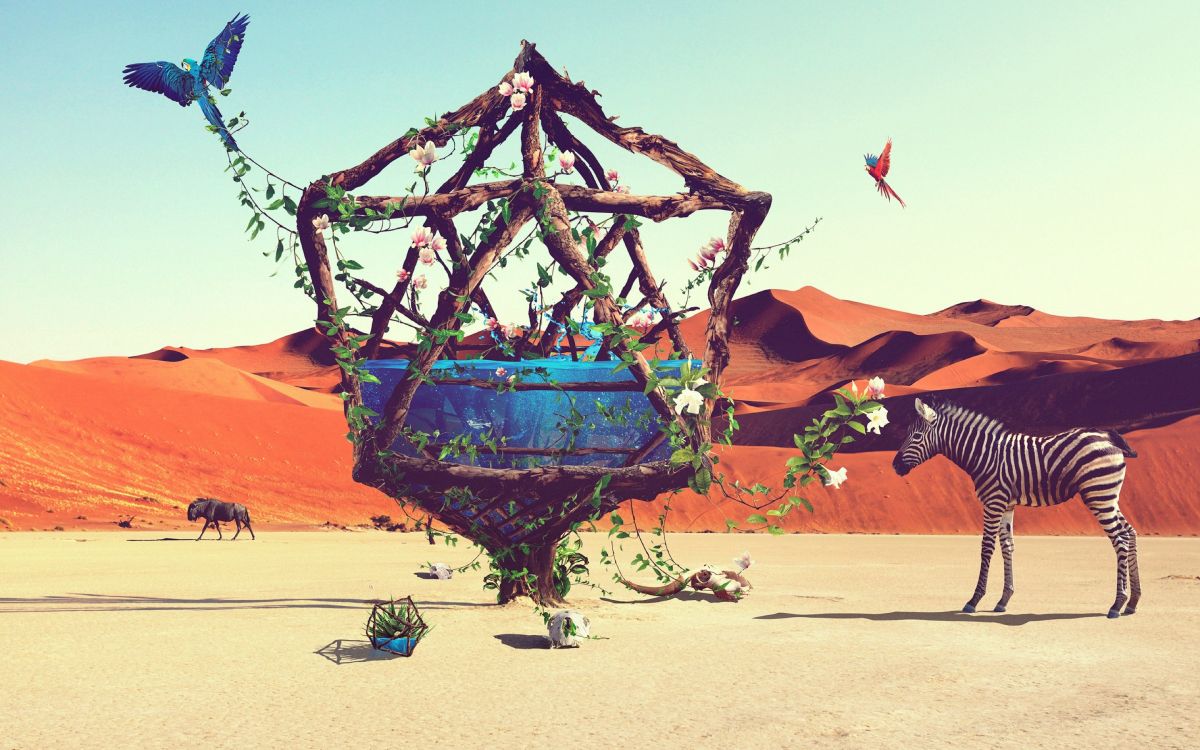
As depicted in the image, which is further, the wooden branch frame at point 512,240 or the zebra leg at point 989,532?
the zebra leg at point 989,532

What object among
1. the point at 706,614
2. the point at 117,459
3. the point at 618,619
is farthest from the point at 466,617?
the point at 117,459

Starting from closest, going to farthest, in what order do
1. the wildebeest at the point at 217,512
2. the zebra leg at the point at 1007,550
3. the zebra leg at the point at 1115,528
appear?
the zebra leg at the point at 1115,528
the zebra leg at the point at 1007,550
the wildebeest at the point at 217,512

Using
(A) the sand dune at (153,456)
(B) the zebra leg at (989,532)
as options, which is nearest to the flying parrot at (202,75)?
(B) the zebra leg at (989,532)

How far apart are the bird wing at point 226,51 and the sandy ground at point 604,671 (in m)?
4.15

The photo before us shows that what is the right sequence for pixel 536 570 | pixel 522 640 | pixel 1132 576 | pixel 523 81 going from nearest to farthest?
pixel 522 640 → pixel 523 81 → pixel 536 570 → pixel 1132 576

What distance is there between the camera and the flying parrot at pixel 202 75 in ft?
25.5

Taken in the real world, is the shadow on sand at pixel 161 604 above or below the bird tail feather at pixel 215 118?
below

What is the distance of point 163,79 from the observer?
8.01m

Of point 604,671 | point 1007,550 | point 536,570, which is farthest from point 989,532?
point 604,671

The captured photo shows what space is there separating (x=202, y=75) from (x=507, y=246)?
2545 mm

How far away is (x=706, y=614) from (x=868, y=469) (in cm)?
3053

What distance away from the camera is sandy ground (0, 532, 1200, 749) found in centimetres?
519

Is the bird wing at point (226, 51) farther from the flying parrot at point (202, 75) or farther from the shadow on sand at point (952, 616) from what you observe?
the shadow on sand at point (952, 616)

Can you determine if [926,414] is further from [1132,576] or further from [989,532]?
[1132,576]
